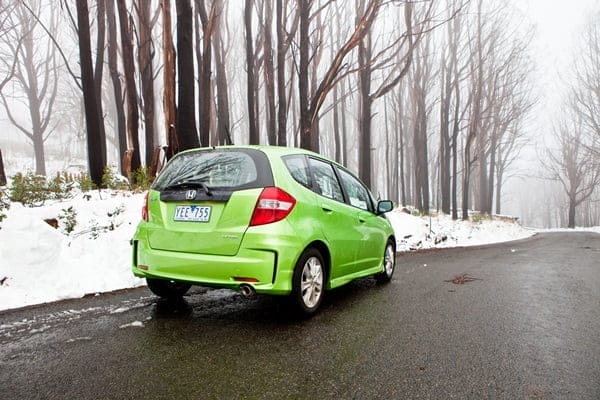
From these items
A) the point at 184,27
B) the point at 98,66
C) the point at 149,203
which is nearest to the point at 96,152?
the point at 184,27

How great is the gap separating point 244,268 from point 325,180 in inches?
62.5

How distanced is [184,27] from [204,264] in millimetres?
7669

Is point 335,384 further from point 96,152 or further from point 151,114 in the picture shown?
point 151,114

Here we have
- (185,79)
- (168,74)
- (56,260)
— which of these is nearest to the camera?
(56,260)

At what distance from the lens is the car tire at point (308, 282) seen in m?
3.52

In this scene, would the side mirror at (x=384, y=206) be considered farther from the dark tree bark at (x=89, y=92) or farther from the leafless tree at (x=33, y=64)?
the leafless tree at (x=33, y=64)

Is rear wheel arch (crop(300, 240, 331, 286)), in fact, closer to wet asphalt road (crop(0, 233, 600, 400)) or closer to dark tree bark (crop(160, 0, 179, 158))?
wet asphalt road (crop(0, 233, 600, 400))

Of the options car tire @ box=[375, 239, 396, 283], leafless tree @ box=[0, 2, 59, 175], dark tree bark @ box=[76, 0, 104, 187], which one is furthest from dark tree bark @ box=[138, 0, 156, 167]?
leafless tree @ box=[0, 2, 59, 175]

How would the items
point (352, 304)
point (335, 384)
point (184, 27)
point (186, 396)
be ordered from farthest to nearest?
1. point (184, 27)
2. point (352, 304)
3. point (335, 384)
4. point (186, 396)

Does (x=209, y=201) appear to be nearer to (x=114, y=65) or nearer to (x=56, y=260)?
(x=56, y=260)

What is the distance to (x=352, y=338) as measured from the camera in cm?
325

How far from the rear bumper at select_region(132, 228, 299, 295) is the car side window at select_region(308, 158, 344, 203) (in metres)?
1.00

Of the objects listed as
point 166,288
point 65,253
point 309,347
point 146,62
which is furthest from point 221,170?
point 146,62

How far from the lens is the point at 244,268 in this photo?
3.28m
